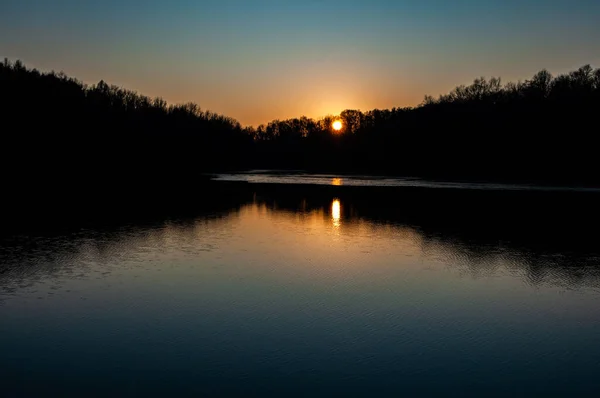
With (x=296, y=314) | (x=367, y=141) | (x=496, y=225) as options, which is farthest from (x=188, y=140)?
(x=296, y=314)

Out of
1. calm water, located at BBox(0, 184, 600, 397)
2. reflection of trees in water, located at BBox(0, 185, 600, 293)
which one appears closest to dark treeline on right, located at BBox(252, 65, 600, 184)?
reflection of trees in water, located at BBox(0, 185, 600, 293)

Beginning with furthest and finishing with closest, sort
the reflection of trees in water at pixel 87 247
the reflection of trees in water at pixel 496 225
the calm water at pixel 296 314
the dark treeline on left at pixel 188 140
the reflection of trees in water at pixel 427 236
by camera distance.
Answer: the dark treeline on left at pixel 188 140
the reflection of trees in water at pixel 496 225
the reflection of trees in water at pixel 427 236
the reflection of trees in water at pixel 87 247
the calm water at pixel 296 314

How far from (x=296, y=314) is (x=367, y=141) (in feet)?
489

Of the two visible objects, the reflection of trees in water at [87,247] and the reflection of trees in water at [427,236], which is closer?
the reflection of trees in water at [87,247]

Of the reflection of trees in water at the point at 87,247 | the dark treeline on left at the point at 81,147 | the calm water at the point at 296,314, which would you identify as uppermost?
the dark treeline on left at the point at 81,147

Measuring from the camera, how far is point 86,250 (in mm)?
21344

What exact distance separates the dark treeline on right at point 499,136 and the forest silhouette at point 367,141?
225 millimetres

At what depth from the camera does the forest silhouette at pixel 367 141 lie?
75688 millimetres

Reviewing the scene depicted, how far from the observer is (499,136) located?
333 feet

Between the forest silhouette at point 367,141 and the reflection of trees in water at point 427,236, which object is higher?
the forest silhouette at point 367,141

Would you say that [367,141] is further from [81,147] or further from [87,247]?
[87,247]

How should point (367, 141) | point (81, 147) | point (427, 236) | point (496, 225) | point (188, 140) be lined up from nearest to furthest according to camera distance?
point (427, 236) → point (496, 225) → point (81, 147) → point (188, 140) → point (367, 141)

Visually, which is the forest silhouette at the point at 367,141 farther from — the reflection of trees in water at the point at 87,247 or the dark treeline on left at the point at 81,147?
the reflection of trees in water at the point at 87,247

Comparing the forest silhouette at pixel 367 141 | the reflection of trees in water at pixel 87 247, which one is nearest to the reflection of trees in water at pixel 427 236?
the reflection of trees in water at pixel 87 247
